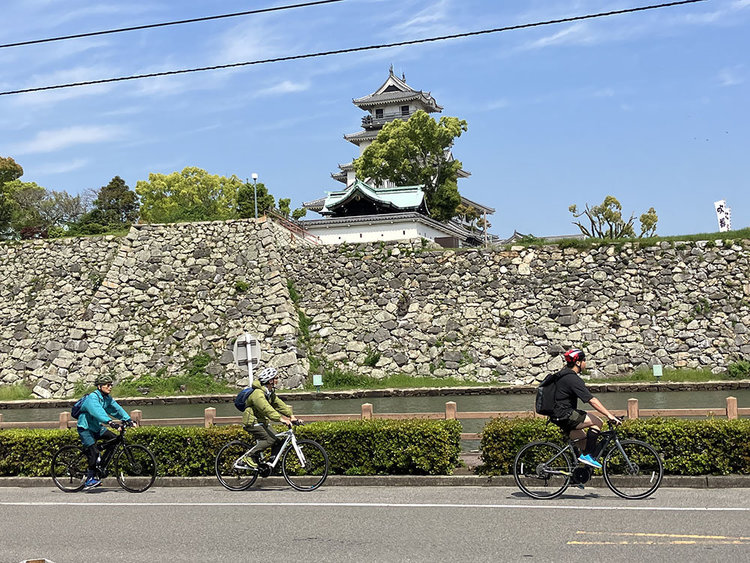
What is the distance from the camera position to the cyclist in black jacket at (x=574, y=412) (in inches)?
431

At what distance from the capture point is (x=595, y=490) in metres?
11.7

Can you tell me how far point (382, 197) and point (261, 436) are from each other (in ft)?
126

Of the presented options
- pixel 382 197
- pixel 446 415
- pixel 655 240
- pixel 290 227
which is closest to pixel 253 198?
pixel 382 197

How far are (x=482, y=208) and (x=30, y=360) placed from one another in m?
42.2

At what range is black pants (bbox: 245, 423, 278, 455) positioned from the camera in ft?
42.2

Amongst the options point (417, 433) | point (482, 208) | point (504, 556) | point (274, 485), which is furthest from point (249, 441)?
point (482, 208)

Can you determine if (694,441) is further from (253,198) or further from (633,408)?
(253,198)

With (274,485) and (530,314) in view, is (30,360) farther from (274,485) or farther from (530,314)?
(274,485)

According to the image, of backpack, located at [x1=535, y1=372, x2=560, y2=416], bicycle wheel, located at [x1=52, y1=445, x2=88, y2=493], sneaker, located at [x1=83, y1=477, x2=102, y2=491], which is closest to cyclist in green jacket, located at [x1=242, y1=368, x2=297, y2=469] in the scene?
sneaker, located at [x1=83, y1=477, x2=102, y2=491]

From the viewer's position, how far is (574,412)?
435 inches

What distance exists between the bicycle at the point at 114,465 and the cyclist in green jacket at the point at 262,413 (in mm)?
1666

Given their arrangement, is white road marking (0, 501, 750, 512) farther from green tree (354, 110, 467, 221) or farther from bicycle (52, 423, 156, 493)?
green tree (354, 110, 467, 221)

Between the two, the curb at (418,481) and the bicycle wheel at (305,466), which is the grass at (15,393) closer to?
the curb at (418,481)

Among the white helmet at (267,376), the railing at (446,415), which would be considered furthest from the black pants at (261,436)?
the railing at (446,415)
